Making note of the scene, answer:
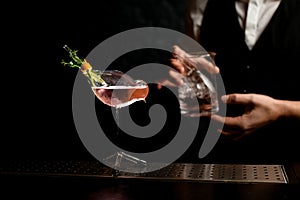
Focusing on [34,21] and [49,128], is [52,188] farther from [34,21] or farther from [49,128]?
[34,21]

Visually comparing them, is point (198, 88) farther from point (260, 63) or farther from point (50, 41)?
point (50, 41)

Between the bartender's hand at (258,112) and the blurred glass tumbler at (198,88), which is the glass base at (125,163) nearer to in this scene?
the blurred glass tumbler at (198,88)

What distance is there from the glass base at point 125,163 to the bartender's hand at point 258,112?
1.51 feet

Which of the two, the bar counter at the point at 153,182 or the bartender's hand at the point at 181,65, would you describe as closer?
the bar counter at the point at 153,182

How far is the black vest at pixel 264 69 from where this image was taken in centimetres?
207

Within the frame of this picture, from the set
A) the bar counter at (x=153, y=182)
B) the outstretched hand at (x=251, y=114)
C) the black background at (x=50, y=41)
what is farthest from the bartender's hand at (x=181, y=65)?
the black background at (x=50, y=41)

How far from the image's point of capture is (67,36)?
282cm

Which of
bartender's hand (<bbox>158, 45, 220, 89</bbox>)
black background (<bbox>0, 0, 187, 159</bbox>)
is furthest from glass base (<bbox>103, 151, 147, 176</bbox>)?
black background (<bbox>0, 0, 187, 159</bbox>)

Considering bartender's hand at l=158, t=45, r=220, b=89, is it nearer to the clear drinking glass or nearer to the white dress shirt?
the clear drinking glass

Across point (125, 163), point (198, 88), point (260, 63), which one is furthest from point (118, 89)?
point (260, 63)

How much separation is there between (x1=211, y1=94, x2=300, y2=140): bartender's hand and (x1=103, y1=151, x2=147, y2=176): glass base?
0.46 m

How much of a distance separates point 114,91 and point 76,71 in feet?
5.29

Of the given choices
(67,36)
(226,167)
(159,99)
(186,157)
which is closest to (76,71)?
(67,36)

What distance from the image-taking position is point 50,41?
9.24 feet
